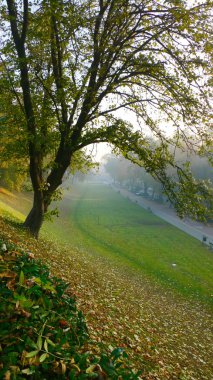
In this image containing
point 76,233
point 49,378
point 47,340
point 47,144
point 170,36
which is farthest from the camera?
point 76,233

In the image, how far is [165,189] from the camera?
14.4m

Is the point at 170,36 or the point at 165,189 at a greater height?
the point at 170,36

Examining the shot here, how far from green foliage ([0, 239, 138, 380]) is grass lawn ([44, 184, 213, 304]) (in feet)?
60.4

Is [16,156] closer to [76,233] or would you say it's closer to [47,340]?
[47,340]

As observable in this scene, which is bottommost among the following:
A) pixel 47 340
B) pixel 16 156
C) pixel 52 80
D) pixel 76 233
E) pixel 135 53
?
pixel 76 233

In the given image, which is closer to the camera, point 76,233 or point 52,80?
point 52,80

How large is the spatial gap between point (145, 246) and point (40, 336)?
34.0 metres

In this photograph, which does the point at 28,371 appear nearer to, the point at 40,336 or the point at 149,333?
the point at 40,336

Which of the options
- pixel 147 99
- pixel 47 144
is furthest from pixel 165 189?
pixel 47 144

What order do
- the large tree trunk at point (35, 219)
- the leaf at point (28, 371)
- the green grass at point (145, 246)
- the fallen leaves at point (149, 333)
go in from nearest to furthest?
the leaf at point (28, 371) < the fallen leaves at point (149, 333) < the large tree trunk at point (35, 219) < the green grass at point (145, 246)

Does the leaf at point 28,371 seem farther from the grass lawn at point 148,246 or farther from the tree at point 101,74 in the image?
the grass lawn at point 148,246

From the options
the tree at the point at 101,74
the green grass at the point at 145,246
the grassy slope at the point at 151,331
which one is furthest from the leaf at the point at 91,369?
the green grass at the point at 145,246

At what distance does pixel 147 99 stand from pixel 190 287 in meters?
15.6

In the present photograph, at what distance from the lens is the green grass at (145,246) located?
25.3 metres
